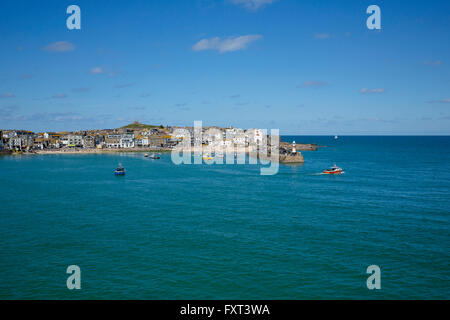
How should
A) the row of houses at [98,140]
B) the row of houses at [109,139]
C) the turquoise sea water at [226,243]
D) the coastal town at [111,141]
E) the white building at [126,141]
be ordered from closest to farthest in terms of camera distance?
the turquoise sea water at [226,243] → the coastal town at [111,141] → the row of houses at [109,139] → the row of houses at [98,140] → the white building at [126,141]

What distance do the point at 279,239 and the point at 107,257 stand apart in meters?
10.3

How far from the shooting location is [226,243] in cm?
2047

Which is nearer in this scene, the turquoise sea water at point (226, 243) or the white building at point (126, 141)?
the turquoise sea water at point (226, 243)

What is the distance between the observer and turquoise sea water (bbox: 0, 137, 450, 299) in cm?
1512

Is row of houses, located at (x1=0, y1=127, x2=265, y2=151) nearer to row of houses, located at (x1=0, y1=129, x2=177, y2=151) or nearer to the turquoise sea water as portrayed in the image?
row of houses, located at (x1=0, y1=129, x2=177, y2=151)

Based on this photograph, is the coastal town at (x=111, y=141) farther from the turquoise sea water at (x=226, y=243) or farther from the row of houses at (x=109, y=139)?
the turquoise sea water at (x=226, y=243)

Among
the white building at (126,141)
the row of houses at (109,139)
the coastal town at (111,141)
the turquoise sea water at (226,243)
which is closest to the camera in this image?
the turquoise sea water at (226,243)

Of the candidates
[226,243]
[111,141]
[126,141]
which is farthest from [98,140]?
[226,243]

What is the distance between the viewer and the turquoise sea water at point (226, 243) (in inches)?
595

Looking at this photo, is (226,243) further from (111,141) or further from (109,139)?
(109,139)

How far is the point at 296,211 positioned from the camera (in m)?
28.5

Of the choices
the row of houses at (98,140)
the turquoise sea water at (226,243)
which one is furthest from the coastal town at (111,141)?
the turquoise sea water at (226,243)

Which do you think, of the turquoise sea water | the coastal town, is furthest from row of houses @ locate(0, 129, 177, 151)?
the turquoise sea water

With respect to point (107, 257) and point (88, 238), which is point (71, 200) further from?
point (107, 257)
